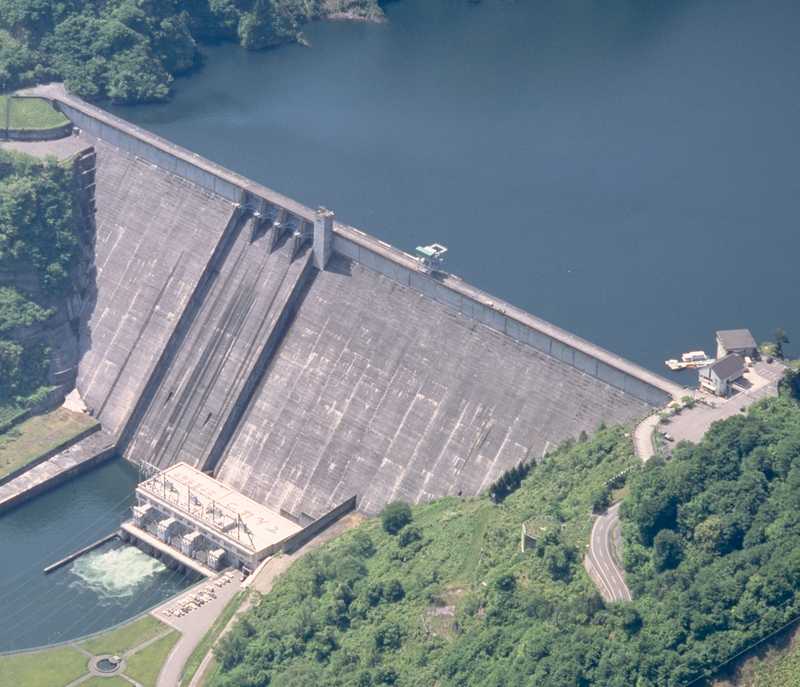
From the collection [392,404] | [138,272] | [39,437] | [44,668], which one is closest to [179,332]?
[138,272]

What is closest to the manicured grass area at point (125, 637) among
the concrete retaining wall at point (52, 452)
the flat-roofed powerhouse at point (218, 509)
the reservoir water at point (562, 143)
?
the flat-roofed powerhouse at point (218, 509)

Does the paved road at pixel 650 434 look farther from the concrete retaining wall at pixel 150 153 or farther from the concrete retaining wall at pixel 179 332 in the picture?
the concrete retaining wall at pixel 150 153

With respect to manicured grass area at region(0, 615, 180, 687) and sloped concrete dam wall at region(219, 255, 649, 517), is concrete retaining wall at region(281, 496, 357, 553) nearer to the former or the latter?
sloped concrete dam wall at region(219, 255, 649, 517)

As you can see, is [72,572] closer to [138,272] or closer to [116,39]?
[138,272]

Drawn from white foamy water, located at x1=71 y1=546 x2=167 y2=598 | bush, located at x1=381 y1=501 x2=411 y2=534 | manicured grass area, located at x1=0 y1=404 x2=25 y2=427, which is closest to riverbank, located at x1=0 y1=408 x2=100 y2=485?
manicured grass area, located at x1=0 y1=404 x2=25 y2=427

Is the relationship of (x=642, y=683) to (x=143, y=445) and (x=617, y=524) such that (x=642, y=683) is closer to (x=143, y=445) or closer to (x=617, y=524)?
(x=617, y=524)

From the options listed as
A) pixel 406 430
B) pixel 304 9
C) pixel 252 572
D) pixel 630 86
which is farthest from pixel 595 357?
pixel 304 9
